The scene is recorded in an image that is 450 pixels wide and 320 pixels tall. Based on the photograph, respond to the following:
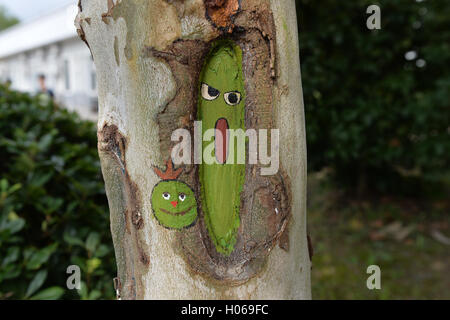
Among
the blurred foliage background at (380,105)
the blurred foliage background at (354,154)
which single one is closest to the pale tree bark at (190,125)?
the blurred foliage background at (354,154)

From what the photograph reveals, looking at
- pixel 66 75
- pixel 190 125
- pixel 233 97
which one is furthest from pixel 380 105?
pixel 66 75

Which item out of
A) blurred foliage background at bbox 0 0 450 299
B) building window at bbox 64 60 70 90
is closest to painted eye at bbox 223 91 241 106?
blurred foliage background at bbox 0 0 450 299

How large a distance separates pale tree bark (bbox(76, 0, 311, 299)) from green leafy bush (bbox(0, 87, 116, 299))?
3.13ft

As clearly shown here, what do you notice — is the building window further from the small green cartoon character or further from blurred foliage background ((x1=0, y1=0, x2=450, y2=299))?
the small green cartoon character

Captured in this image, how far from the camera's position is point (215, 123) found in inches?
43.7

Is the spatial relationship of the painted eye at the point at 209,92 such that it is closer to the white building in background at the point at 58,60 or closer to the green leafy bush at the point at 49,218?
the green leafy bush at the point at 49,218

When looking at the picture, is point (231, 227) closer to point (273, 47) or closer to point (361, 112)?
point (273, 47)

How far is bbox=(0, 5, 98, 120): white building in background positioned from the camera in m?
12.8

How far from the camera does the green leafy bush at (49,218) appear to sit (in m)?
1.89

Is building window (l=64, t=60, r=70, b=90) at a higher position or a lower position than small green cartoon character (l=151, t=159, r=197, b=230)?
higher

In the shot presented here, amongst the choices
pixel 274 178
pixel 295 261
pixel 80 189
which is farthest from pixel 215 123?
pixel 80 189

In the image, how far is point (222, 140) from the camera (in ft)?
3.65

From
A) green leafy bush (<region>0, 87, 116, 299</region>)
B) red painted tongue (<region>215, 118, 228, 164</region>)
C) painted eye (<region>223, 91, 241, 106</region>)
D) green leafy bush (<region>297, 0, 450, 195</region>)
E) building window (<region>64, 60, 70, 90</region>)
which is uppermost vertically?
building window (<region>64, 60, 70, 90</region>)

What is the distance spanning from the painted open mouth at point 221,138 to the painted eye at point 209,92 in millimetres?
70
